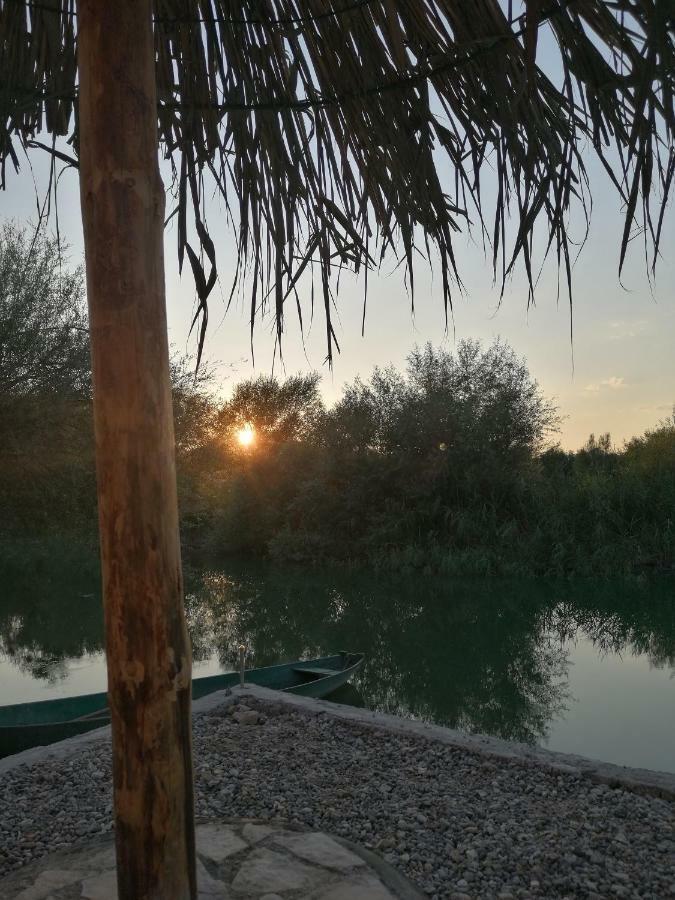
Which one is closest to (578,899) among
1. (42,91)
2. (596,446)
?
(42,91)

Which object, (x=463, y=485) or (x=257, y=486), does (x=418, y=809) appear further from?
(x=257, y=486)

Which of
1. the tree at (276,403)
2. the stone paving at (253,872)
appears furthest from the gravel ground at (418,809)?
the tree at (276,403)

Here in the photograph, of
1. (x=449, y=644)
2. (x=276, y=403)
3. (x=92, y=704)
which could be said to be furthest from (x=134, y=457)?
(x=276, y=403)

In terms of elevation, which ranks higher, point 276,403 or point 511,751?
point 276,403

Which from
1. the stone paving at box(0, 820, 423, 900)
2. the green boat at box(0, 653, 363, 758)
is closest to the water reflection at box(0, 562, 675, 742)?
the green boat at box(0, 653, 363, 758)

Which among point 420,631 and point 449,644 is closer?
point 449,644

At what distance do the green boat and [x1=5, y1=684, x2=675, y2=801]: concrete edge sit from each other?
77 centimetres

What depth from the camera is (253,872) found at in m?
2.42

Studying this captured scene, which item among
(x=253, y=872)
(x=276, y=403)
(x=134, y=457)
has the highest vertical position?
(x=276, y=403)

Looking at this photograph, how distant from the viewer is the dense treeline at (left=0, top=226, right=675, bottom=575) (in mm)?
12438

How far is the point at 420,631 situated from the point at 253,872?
8.51 metres

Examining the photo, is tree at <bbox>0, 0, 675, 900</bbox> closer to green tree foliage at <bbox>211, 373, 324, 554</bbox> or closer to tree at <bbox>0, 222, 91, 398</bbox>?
tree at <bbox>0, 222, 91, 398</bbox>

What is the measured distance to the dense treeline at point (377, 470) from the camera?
12.4 metres

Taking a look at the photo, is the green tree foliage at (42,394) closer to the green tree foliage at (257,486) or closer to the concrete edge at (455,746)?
the green tree foliage at (257,486)
